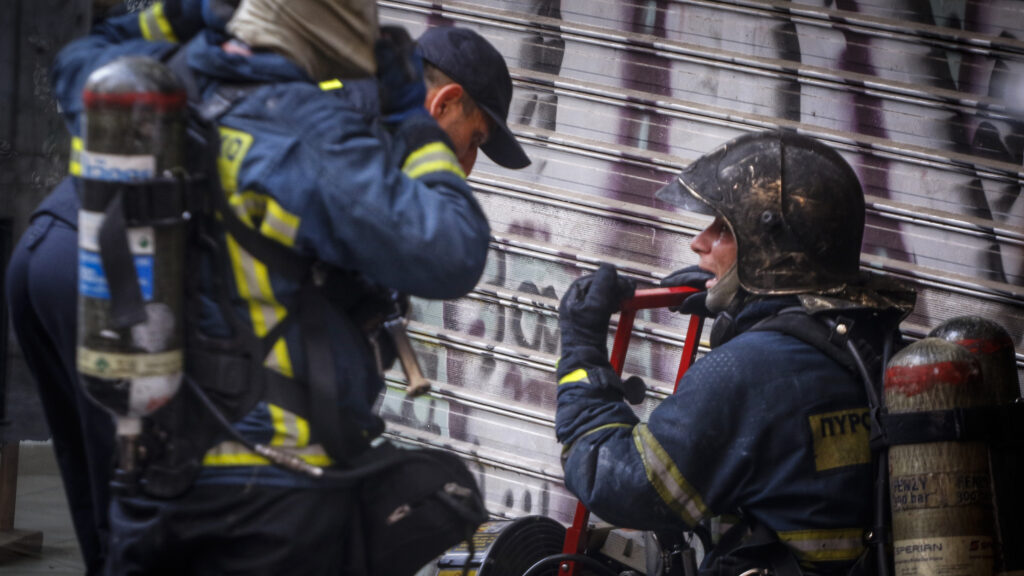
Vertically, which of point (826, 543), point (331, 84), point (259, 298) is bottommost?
point (826, 543)

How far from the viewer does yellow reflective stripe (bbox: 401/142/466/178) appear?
7.72 feet

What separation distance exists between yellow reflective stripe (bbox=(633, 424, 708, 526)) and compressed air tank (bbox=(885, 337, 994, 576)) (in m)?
0.55

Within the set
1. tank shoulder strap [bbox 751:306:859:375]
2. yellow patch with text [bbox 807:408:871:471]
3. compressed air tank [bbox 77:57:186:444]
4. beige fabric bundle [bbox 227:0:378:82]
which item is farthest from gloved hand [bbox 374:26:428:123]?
yellow patch with text [bbox 807:408:871:471]

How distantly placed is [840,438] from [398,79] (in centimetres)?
161

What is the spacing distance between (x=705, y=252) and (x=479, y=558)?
1.51 meters

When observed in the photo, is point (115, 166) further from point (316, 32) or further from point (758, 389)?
point (758, 389)

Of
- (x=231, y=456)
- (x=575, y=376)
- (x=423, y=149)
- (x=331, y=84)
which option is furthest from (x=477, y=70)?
(x=231, y=456)

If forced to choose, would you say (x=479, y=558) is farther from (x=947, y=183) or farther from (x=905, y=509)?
(x=947, y=183)

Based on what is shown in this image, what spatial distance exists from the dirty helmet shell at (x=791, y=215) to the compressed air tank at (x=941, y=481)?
52cm

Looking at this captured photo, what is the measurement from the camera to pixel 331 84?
271cm

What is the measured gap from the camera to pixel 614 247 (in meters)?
5.45

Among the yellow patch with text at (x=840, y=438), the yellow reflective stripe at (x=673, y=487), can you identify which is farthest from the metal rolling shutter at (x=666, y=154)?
the yellow reflective stripe at (x=673, y=487)

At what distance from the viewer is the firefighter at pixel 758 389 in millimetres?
3072

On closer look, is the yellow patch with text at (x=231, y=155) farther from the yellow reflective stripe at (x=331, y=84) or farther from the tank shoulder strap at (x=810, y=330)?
the tank shoulder strap at (x=810, y=330)
